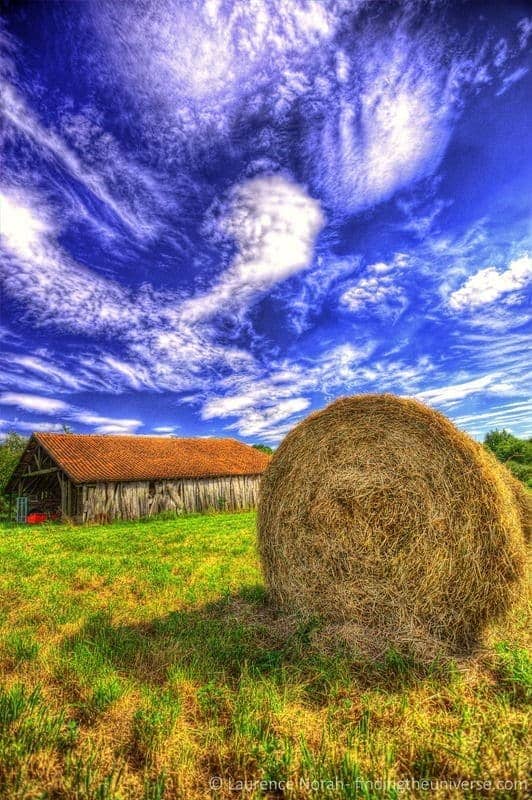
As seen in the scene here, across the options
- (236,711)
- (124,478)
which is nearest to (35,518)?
(124,478)

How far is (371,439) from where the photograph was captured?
5.39m

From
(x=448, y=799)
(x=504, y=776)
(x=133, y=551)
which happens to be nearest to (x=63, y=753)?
(x=448, y=799)

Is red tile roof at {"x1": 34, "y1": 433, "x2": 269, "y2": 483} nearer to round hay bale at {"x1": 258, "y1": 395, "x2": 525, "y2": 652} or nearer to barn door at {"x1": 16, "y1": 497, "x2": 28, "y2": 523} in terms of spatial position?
barn door at {"x1": 16, "y1": 497, "x2": 28, "y2": 523}

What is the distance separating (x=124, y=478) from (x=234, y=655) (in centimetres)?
1956

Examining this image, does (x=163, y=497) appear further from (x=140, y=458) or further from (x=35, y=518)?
(x=35, y=518)

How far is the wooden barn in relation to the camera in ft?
72.5

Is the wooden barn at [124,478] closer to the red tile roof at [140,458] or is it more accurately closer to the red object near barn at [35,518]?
the red tile roof at [140,458]

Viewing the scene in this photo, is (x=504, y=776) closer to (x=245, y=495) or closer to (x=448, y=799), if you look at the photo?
(x=448, y=799)

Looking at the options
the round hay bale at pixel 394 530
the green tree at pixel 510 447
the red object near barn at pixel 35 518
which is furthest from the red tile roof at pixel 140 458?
the round hay bale at pixel 394 530

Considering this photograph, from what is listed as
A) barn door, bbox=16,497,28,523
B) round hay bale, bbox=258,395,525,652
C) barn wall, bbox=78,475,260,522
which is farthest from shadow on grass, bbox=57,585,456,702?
barn door, bbox=16,497,28,523

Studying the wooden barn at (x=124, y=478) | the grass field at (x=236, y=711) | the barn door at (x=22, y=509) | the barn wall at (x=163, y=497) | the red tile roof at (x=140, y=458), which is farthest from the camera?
the barn door at (x=22, y=509)

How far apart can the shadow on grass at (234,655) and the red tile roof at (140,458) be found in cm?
1768

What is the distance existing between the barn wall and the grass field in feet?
54.8

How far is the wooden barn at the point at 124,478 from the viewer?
22.1 metres
